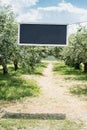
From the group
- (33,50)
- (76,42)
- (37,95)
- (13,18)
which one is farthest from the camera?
(33,50)

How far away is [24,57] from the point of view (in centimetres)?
2592

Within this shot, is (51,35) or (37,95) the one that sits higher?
(51,35)

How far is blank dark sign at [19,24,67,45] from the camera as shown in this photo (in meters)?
13.7

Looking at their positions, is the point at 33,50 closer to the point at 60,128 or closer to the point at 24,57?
the point at 24,57

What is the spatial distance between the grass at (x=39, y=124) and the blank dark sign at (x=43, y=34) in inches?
117

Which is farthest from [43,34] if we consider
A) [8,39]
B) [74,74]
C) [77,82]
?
[74,74]

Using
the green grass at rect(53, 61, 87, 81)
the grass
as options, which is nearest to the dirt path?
the grass

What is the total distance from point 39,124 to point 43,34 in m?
3.31

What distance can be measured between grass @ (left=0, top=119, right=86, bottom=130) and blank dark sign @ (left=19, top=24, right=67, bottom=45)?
2.98 m

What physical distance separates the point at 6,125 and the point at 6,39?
314 inches

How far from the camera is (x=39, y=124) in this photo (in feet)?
46.6

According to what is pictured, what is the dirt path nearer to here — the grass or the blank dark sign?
the grass

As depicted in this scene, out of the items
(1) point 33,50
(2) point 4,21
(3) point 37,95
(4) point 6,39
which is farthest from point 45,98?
(1) point 33,50

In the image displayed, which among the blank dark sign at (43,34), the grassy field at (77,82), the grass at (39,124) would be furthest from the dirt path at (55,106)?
the blank dark sign at (43,34)
